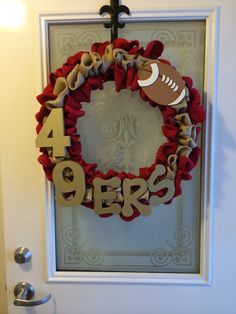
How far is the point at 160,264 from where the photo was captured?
962 mm

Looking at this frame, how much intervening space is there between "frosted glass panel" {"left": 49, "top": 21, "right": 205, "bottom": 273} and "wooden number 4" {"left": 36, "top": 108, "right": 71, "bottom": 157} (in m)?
0.12

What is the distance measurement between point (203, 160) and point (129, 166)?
0.22 m

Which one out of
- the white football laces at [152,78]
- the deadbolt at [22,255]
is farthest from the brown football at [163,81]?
the deadbolt at [22,255]

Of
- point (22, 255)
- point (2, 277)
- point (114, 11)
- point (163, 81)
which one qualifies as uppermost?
point (114, 11)

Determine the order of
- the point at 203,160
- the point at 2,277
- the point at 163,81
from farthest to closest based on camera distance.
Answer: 1. the point at 2,277
2. the point at 203,160
3. the point at 163,81

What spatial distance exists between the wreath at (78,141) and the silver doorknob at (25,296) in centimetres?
34

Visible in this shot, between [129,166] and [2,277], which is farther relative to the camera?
[2,277]

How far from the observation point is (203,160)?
2.95ft

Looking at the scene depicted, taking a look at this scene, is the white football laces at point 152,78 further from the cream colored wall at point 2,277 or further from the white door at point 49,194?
the cream colored wall at point 2,277

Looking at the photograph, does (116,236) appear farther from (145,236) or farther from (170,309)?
(170,309)

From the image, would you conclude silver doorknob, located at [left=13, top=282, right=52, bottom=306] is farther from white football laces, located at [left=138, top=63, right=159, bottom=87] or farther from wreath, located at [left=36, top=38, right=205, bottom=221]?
white football laces, located at [left=138, top=63, right=159, bottom=87]

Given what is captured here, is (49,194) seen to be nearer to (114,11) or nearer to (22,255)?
(22,255)

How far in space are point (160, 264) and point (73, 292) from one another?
29 centimetres

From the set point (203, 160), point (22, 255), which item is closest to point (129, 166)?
point (203, 160)
